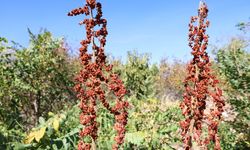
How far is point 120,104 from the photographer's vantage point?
3465mm

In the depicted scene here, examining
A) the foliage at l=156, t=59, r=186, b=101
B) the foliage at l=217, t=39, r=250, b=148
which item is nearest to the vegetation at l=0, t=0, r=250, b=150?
the foliage at l=217, t=39, r=250, b=148

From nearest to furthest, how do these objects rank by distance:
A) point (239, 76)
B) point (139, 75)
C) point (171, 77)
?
point (239, 76)
point (139, 75)
point (171, 77)

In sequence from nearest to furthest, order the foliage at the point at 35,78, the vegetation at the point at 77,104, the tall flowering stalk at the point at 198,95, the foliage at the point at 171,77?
the tall flowering stalk at the point at 198,95 < the vegetation at the point at 77,104 < the foliage at the point at 35,78 < the foliage at the point at 171,77

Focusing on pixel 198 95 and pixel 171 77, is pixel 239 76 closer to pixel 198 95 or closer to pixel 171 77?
pixel 198 95

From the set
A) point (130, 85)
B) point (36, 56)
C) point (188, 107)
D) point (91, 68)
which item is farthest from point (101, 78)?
point (130, 85)

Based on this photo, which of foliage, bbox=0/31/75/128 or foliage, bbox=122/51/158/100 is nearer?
foliage, bbox=0/31/75/128

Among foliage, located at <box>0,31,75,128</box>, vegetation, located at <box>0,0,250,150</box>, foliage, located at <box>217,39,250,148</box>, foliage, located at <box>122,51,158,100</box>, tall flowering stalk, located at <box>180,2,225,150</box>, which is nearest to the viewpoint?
tall flowering stalk, located at <box>180,2,225,150</box>

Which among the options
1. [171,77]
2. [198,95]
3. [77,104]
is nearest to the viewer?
[198,95]

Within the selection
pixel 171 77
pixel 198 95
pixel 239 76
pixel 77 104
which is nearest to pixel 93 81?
pixel 198 95

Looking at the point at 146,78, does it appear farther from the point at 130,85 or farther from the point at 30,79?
the point at 30,79

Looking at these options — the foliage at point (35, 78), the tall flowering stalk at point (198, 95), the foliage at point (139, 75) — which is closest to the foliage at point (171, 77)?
the foliage at point (139, 75)

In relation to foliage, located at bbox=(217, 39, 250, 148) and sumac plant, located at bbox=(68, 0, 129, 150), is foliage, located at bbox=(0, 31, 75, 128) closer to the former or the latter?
foliage, located at bbox=(217, 39, 250, 148)

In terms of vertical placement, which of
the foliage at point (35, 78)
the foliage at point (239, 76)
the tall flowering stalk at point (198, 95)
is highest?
the foliage at point (35, 78)

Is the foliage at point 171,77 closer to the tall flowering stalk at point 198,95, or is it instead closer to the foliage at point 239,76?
the foliage at point 239,76
